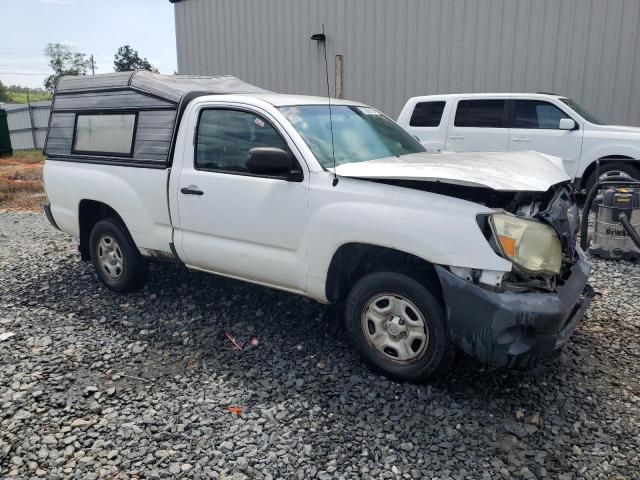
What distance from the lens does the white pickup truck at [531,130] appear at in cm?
833

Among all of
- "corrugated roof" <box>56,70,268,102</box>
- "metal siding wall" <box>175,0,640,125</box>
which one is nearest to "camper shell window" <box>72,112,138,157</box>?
"corrugated roof" <box>56,70,268,102</box>

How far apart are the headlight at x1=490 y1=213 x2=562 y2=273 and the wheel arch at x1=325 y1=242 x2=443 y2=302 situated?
50 cm

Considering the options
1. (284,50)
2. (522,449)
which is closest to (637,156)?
(522,449)

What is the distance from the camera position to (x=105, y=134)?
4.92 meters

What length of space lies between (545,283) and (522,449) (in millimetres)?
898

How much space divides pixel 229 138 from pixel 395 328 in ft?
6.29

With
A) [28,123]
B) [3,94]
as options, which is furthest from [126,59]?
[28,123]

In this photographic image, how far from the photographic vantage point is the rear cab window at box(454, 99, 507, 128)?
9117mm

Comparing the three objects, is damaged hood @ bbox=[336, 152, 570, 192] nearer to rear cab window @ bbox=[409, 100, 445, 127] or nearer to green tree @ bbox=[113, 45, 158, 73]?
rear cab window @ bbox=[409, 100, 445, 127]

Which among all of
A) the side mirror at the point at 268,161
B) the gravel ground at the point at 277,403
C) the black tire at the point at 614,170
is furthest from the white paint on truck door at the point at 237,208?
the black tire at the point at 614,170

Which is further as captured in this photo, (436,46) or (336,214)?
(436,46)

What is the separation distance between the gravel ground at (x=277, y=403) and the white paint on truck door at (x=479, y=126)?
4929mm

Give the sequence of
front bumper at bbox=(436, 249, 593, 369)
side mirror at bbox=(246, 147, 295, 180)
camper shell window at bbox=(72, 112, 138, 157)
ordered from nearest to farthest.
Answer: front bumper at bbox=(436, 249, 593, 369) → side mirror at bbox=(246, 147, 295, 180) → camper shell window at bbox=(72, 112, 138, 157)

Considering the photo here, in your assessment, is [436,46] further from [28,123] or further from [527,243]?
[28,123]
